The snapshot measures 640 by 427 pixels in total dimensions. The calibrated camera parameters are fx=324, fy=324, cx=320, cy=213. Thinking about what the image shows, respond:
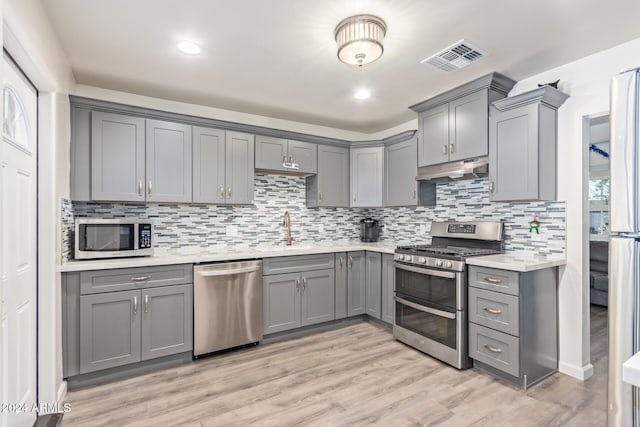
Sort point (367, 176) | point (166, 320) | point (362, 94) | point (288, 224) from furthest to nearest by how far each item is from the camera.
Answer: point (367, 176) → point (288, 224) → point (362, 94) → point (166, 320)

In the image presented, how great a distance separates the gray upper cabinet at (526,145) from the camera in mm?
2559

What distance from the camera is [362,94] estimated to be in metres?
3.29

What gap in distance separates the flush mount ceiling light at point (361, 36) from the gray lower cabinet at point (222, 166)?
1747 millimetres

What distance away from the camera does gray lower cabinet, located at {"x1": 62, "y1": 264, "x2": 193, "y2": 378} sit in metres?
2.47

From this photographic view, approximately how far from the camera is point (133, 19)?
2.04 meters

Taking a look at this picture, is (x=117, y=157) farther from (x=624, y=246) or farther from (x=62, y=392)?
(x=624, y=246)

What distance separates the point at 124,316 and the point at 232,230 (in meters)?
1.40

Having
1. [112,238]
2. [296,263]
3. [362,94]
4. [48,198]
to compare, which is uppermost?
[362,94]

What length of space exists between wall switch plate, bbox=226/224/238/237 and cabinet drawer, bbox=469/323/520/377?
8.46ft

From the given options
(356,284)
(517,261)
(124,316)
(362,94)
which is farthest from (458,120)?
(124,316)

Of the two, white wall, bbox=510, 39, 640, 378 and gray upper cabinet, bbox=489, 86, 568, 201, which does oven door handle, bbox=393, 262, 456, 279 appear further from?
white wall, bbox=510, 39, 640, 378

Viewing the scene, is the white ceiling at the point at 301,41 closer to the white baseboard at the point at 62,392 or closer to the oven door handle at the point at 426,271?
the oven door handle at the point at 426,271

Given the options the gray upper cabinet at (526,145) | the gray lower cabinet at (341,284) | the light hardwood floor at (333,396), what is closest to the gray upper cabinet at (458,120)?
the gray upper cabinet at (526,145)

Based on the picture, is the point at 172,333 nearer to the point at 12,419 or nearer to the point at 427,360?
the point at 12,419
